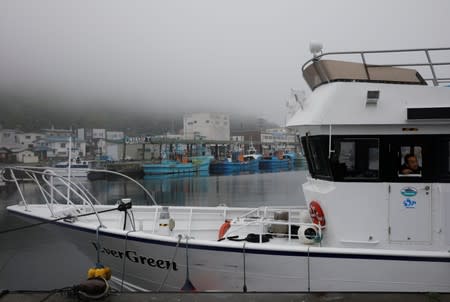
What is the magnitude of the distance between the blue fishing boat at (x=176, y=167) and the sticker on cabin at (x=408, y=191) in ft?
189

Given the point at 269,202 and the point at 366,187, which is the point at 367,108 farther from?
the point at 269,202

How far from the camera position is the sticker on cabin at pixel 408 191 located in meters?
6.07

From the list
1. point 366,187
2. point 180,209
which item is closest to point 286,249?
point 366,187

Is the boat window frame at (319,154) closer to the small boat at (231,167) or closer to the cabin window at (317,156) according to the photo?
the cabin window at (317,156)

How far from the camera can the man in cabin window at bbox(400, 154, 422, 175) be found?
20.0 ft

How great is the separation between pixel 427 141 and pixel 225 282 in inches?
152

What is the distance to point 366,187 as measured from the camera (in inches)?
245

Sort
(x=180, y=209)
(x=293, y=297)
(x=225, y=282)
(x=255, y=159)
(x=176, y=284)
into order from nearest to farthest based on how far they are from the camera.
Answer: (x=293, y=297)
(x=225, y=282)
(x=176, y=284)
(x=180, y=209)
(x=255, y=159)

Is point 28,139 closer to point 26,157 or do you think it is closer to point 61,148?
point 61,148

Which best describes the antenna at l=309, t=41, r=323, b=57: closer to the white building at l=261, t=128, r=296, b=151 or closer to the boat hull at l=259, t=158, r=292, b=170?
the boat hull at l=259, t=158, r=292, b=170

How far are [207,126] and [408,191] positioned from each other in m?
111

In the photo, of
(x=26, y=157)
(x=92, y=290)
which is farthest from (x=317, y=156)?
(x=26, y=157)

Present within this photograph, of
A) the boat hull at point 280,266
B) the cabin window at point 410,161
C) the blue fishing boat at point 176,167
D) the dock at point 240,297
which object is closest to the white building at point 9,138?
the blue fishing boat at point 176,167

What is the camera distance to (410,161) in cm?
612
